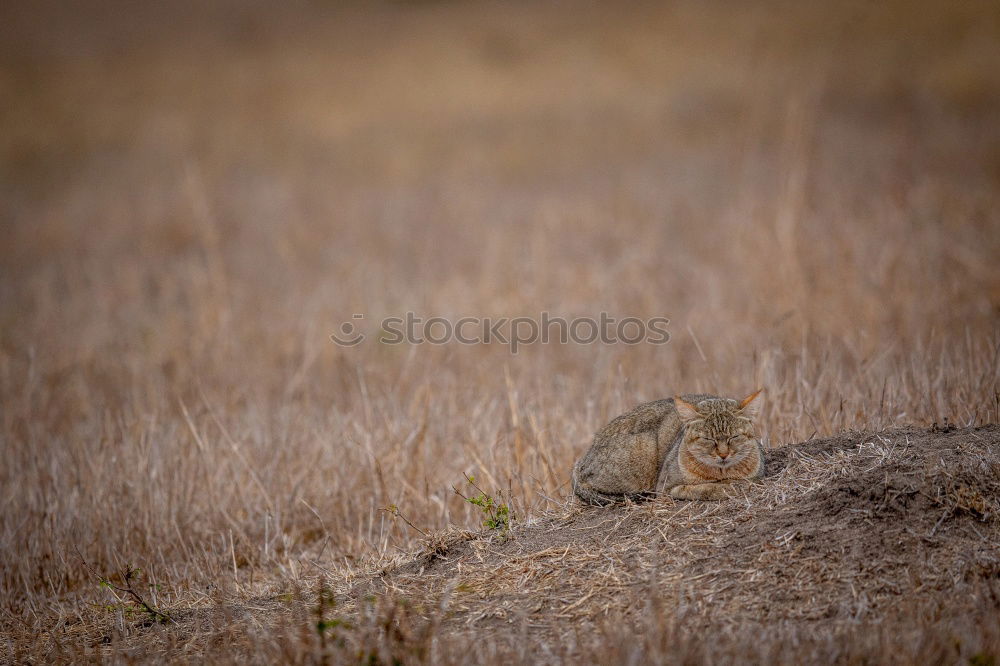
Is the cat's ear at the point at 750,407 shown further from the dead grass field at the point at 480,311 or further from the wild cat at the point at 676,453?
the dead grass field at the point at 480,311

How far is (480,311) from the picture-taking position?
11523mm

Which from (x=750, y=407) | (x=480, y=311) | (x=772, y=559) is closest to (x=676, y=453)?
(x=750, y=407)

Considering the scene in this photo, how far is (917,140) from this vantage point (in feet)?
55.4

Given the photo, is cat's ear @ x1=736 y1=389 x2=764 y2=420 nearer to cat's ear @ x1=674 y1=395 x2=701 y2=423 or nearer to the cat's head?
the cat's head

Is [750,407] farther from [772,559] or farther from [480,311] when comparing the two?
[480,311]

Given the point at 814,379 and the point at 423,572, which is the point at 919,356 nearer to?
the point at 814,379

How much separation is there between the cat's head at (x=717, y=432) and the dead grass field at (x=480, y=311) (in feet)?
0.70

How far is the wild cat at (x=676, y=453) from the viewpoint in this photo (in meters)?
3.98

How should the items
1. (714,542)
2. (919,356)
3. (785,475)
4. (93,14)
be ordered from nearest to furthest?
(714,542), (785,475), (919,356), (93,14)

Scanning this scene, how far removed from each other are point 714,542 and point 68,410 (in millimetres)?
7236

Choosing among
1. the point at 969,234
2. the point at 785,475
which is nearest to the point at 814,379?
the point at 785,475

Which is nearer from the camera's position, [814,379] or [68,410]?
[814,379]

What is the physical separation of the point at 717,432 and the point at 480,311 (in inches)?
303

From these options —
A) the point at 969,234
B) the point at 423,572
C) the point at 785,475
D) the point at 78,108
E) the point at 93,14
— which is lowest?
the point at 423,572
